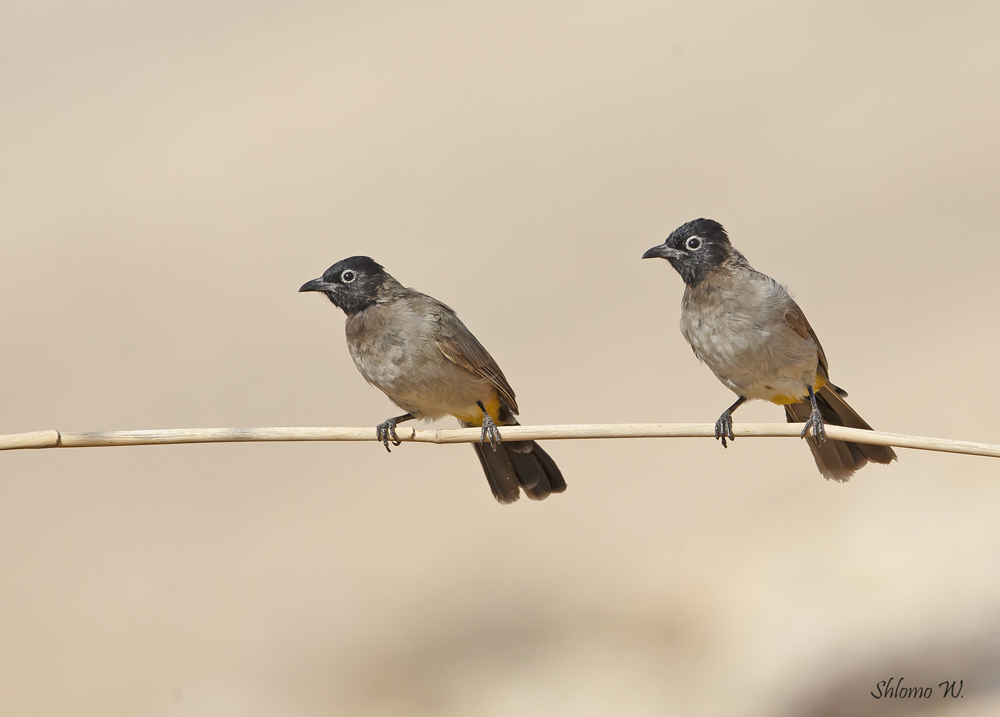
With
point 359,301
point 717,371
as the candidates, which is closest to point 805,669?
point 717,371

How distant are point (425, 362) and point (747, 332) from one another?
219cm

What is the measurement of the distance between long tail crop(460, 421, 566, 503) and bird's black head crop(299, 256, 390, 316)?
4.65 feet

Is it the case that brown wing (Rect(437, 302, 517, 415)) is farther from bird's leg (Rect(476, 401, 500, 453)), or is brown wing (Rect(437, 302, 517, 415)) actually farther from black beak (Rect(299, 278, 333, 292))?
black beak (Rect(299, 278, 333, 292))

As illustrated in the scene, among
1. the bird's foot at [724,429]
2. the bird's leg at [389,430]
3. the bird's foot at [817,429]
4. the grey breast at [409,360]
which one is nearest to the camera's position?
the bird's foot at [724,429]

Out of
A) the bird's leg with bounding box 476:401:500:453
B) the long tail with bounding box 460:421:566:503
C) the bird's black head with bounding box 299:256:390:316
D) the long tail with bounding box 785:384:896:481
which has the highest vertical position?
the bird's black head with bounding box 299:256:390:316

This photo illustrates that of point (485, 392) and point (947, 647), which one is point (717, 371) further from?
point (947, 647)

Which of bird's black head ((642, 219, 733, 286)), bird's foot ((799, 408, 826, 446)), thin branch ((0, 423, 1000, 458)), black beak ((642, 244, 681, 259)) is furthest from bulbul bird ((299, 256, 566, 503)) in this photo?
thin branch ((0, 423, 1000, 458))

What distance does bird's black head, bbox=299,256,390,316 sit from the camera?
7.05 metres

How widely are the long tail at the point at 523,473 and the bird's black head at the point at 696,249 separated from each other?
5.36 feet

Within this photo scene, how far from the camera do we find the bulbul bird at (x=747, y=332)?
6.45 m

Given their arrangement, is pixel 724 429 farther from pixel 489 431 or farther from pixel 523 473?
pixel 523 473

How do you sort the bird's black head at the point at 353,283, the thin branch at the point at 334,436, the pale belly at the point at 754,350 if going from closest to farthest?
the thin branch at the point at 334,436, the pale belly at the point at 754,350, the bird's black head at the point at 353,283

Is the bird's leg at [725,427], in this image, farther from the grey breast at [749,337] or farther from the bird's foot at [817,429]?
the bird's foot at [817,429]

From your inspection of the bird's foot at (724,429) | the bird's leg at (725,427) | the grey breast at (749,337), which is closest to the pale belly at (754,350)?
the grey breast at (749,337)
